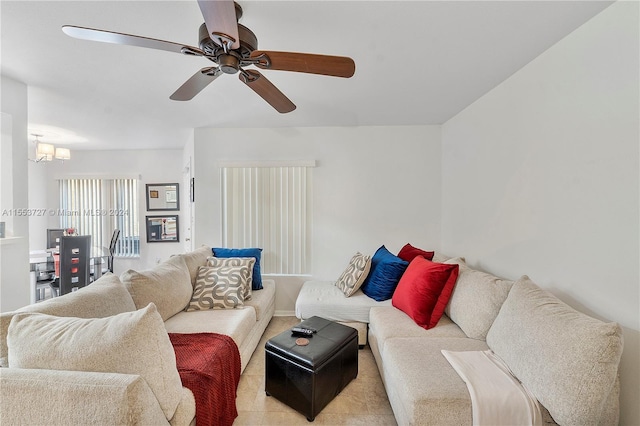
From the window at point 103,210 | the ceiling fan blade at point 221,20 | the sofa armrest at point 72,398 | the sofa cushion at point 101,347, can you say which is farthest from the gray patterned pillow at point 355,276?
the window at point 103,210

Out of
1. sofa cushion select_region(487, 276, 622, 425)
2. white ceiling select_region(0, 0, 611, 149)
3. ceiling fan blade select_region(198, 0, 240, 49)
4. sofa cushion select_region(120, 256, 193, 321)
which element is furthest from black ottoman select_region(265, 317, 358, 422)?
white ceiling select_region(0, 0, 611, 149)

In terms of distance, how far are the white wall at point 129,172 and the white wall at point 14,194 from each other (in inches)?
98.2

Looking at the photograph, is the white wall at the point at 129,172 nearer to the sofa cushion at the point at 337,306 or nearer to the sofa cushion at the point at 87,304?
the sofa cushion at the point at 337,306

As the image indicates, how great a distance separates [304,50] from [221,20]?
84 centimetres

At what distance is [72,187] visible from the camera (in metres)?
4.89

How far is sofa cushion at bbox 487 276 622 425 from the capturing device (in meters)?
1.09

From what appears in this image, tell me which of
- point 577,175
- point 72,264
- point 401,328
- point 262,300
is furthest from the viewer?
point 72,264

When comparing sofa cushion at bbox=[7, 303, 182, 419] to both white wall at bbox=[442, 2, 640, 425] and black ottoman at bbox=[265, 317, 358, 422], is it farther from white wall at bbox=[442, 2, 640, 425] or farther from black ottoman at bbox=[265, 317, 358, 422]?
white wall at bbox=[442, 2, 640, 425]

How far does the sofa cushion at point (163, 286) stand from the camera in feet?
6.27

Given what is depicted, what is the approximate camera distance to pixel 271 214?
3.52m

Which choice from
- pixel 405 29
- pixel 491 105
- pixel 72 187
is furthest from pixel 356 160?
pixel 72 187

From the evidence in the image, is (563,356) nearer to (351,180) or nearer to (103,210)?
(351,180)

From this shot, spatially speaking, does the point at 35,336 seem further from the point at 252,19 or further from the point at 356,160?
the point at 356,160

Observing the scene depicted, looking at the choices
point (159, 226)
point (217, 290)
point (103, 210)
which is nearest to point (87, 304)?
point (217, 290)
